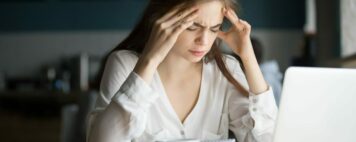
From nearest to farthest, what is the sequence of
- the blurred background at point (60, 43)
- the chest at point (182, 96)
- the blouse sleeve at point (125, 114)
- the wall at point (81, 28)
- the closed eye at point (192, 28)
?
the blouse sleeve at point (125, 114) → the closed eye at point (192, 28) → the chest at point (182, 96) → the blurred background at point (60, 43) → the wall at point (81, 28)

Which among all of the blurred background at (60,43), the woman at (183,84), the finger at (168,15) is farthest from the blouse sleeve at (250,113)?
the blurred background at (60,43)

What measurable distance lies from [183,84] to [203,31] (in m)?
0.18

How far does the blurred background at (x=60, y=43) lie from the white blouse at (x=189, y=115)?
391 cm

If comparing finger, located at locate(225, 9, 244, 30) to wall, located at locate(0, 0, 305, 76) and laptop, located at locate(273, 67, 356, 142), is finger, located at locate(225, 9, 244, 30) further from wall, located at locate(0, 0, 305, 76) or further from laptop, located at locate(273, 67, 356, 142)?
wall, located at locate(0, 0, 305, 76)

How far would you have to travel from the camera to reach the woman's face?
4.30 feet

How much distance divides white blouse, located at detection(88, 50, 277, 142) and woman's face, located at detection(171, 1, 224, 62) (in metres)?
0.13

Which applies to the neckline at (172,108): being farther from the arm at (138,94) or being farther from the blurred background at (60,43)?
the blurred background at (60,43)

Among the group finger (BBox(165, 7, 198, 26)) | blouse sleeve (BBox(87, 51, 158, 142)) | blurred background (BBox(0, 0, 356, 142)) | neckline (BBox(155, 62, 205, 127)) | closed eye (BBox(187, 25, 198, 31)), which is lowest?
blurred background (BBox(0, 0, 356, 142))

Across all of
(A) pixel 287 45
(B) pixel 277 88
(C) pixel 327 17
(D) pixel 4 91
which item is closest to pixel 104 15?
(D) pixel 4 91

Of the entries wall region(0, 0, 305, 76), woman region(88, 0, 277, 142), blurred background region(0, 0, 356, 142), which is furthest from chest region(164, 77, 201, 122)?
wall region(0, 0, 305, 76)

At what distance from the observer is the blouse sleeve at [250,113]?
1296 millimetres

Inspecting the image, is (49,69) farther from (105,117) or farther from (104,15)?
(105,117)

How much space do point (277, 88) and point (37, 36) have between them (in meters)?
3.63

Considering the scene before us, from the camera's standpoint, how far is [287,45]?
570 centimetres
